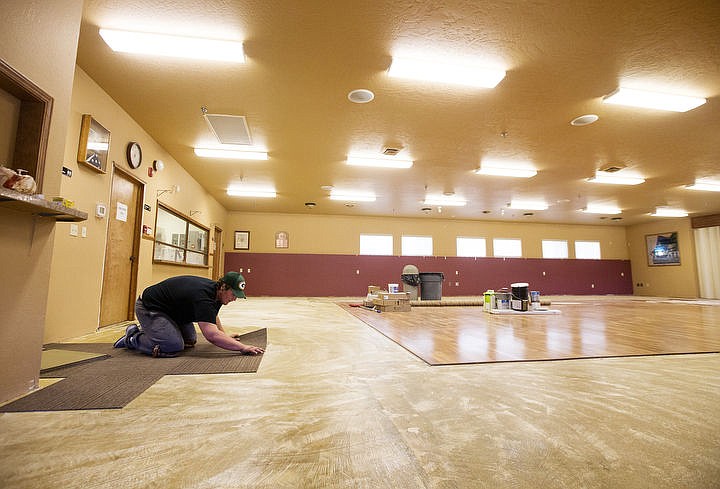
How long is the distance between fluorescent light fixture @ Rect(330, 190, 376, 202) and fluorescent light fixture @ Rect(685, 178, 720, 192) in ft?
26.7

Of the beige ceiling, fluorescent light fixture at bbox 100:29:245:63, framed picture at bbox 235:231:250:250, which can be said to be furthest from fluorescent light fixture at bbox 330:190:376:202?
fluorescent light fixture at bbox 100:29:245:63

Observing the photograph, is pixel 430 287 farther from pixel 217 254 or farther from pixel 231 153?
pixel 217 254

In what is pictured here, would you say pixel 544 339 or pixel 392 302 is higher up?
pixel 392 302

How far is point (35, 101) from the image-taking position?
6.46 ft

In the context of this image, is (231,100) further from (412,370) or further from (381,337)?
(412,370)

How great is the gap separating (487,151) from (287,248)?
829cm

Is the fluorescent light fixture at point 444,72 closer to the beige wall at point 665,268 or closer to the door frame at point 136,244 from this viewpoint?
the door frame at point 136,244

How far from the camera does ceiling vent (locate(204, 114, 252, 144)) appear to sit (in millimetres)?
4910

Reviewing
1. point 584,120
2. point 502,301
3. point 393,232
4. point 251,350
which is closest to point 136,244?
point 251,350

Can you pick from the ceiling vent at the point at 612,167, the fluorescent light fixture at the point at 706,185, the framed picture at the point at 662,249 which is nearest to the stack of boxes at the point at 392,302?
the ceiling vent at the point at 612,167

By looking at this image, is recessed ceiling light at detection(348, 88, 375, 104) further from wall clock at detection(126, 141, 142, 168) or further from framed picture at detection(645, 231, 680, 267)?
framed picture at detection(645, 231, 680, 267)

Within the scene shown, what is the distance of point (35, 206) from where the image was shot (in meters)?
1.76

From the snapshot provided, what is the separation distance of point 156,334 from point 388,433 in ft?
7.73

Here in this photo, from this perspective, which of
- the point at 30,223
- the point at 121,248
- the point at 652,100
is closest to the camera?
the point at 30,223
